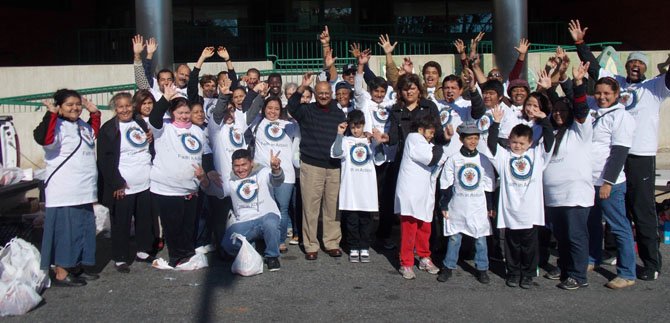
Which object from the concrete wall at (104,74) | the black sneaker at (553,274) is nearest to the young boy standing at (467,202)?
the black sneaker at (553,274)

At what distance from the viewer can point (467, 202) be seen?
235 inches

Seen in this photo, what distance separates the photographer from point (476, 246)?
19.7 feet

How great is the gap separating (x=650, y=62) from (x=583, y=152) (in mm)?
7977

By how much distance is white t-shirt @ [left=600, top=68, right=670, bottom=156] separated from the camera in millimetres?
5996

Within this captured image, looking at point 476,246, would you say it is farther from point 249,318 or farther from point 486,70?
point 486,70

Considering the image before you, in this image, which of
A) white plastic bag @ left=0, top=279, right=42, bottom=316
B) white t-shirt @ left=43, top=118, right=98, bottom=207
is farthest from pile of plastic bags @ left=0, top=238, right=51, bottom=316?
white t-shirt @ left=43, top=118, right=98, bottom=207

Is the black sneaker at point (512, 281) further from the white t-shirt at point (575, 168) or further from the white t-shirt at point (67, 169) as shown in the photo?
the white t-shirt at point (67, 169)

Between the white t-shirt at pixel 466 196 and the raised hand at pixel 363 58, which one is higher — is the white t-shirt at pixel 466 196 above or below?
below

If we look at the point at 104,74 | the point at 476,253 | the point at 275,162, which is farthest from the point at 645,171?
the point at 104,74

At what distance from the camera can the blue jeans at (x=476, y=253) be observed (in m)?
5.96

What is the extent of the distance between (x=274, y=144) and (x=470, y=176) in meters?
1.97

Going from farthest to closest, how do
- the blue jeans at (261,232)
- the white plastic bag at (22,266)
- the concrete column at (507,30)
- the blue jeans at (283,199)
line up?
the concrete column at (507,30) → the blue jeans at (283,199) → the blue jeans at (261,232) → the white plastic bag at (22,266)

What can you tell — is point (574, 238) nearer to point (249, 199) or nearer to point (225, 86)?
point (249, 199)

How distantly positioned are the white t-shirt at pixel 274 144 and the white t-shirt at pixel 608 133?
2825mm
